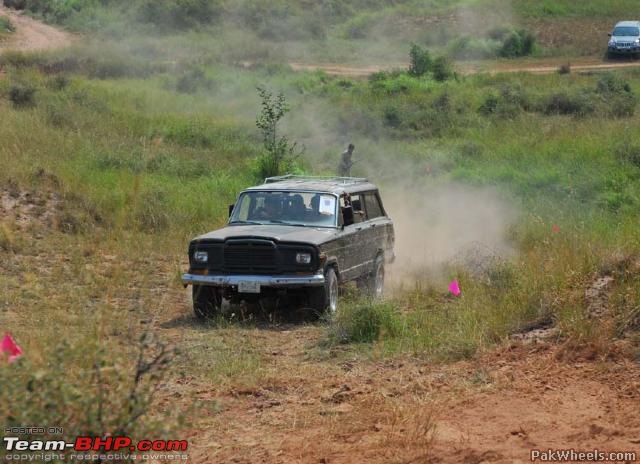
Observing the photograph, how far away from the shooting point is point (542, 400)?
797 centimetres

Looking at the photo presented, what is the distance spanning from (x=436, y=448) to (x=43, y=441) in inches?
108

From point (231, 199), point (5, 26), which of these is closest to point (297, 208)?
point (231, 199)

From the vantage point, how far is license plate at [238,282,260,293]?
39.3 ft

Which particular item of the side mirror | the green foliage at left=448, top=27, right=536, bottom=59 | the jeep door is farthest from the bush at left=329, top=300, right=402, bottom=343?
the green foliage at left=448, top=27, right=536, bottom=59

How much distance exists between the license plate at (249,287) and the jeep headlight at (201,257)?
613mm

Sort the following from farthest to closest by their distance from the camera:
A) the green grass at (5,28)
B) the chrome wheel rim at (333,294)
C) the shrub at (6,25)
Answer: the shrub at (6,25), the green grass at (5,28), the chrome wheel rim at (333,294)

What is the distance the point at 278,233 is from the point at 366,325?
207cm

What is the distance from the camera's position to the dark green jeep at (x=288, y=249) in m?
12.1

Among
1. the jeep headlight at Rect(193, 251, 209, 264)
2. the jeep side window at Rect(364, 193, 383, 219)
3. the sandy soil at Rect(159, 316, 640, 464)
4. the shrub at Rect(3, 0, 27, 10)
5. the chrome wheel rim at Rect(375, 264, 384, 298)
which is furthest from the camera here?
the shrub at Rect(3, 0, 27, 10)

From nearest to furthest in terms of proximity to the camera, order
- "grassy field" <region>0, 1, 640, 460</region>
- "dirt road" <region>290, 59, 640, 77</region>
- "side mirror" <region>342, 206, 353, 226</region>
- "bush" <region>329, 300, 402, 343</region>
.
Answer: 1. "grassy field" <region>0, 1, 640, 460</region>
2. "bush" <region>329, 300, 402, 343</region>
3. "side mirror" <region>342, 206, 353, 226</region>
4. "dirt road" <region>290, 59, 640, 77</region>

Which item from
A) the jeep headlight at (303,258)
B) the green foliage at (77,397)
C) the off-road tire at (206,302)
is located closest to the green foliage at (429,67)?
the off-road tire at (206,302)

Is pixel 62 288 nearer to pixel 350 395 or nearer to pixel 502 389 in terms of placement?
pixel 350 395

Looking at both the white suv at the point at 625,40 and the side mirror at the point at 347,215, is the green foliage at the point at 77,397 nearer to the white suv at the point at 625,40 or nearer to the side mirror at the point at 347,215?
the side mirror at the point at 347,215

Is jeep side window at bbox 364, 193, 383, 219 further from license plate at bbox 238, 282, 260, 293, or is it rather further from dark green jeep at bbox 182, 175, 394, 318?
license plate at bbox 238, 282, 260, 293
